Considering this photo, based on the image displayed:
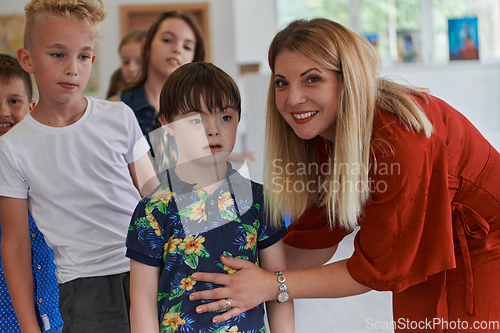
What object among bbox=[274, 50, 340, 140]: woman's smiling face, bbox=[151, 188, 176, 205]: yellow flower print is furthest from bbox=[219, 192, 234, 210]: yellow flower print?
bbox=[274, 50, 340, 140]: woman's smiling face

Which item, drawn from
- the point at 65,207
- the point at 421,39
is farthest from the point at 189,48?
the point at 421,39

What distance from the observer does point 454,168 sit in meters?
0.96

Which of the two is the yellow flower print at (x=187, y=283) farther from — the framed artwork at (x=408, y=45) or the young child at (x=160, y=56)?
the framed artwork at (x=408, y=45)

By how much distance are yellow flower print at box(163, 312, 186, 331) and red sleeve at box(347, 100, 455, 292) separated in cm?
37

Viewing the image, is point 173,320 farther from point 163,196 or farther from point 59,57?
point 59,57

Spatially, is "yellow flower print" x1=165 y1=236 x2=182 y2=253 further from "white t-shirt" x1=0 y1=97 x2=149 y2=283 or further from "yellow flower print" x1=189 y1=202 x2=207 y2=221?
"white t-shirt" x1=0 y1=97 x2=149 y2=283

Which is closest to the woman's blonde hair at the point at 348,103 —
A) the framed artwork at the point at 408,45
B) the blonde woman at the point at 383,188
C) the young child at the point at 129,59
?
the blonde woman at the point at 383,188

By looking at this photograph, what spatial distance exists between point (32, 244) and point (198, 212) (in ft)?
1.61

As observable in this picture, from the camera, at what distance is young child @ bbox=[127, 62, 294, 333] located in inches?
35.0

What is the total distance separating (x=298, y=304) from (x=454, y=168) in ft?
5.53

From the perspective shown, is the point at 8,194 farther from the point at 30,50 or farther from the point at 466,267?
the point at 466,267

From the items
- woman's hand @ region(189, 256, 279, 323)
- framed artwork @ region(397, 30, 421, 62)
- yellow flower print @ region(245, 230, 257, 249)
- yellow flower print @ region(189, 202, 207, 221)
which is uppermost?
framed artwork @ region(397, 30, 421, 62)

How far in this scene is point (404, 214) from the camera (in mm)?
889

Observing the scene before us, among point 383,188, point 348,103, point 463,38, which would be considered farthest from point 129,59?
point 463,38
